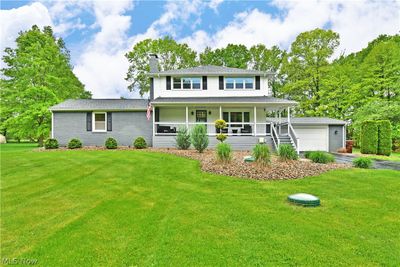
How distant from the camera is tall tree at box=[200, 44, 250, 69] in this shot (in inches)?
1334

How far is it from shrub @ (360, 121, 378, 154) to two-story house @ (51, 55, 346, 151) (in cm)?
189

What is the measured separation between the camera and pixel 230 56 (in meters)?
34.4

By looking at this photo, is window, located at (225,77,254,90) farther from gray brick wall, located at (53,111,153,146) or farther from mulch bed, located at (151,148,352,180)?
mulch bed, located at (151,148,352,180)

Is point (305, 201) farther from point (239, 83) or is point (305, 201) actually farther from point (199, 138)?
point (239, 83)

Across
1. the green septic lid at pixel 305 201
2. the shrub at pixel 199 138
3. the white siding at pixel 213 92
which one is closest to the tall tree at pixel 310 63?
the white siding at pixel 213 92

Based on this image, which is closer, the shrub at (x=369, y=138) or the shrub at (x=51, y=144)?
the shrub at (x=51, y=144)

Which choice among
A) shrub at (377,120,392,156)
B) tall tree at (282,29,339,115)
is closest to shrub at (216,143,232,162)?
shrub at (377,120,392,156)

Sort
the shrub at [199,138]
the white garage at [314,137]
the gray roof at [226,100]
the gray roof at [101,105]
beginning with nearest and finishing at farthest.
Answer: the shrub at [199,138]
the gray roof at [226,100]
the gray roof at [101,105]
the white garage at [314,137]

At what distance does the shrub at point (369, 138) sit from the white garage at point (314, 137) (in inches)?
105

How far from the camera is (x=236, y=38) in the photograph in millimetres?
34469

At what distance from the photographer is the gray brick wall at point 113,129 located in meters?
17.8

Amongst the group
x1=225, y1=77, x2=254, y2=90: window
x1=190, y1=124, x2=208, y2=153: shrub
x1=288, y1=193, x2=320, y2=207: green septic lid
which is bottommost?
x1=288, y1=193, x2=320, y2=207: green septic lid

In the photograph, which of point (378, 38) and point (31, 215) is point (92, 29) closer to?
point (31, 215)

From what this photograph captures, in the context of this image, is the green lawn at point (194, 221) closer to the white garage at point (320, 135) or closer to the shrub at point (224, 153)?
the shrub at point (224, 153)
